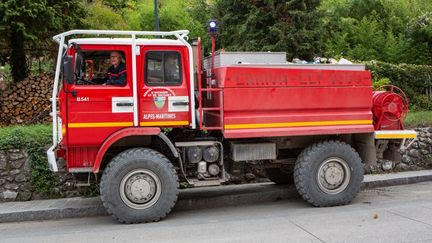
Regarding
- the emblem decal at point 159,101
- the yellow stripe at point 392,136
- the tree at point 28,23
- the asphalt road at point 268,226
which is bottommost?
the asphalt road at point 268,226

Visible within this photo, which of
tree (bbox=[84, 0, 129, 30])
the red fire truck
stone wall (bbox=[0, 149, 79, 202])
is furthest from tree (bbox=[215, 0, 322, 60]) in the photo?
stone wall (bbox=[0, 149, 79, 202])

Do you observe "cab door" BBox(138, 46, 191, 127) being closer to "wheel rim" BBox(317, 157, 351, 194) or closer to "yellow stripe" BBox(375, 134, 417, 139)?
"wheel rim" BBox(317, 157, 351, 194)

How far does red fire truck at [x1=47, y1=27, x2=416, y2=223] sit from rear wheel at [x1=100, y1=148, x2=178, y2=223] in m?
0.01

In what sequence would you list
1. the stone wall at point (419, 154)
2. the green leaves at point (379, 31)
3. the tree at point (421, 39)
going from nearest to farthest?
the stone wall at point (419, 154)
the tree at point (421, 39)
the green leaves at point (379, 31)

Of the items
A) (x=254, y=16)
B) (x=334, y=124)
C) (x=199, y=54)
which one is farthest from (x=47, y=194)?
(x=254, y=16)

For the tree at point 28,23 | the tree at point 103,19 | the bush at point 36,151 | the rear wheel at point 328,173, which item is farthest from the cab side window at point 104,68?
the tree at point 103,19

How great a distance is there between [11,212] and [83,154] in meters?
1.67

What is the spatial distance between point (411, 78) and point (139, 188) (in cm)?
1169

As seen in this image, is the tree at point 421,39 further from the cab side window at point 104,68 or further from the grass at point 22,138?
the grass at point 22,138

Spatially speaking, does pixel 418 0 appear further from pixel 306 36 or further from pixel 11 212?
pixel 11 212

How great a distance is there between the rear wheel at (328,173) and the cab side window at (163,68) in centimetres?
244

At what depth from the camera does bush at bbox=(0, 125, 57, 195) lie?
906 centimetres

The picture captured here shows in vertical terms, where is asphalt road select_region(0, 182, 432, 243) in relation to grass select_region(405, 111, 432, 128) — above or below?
below

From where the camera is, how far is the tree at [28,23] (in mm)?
12852
